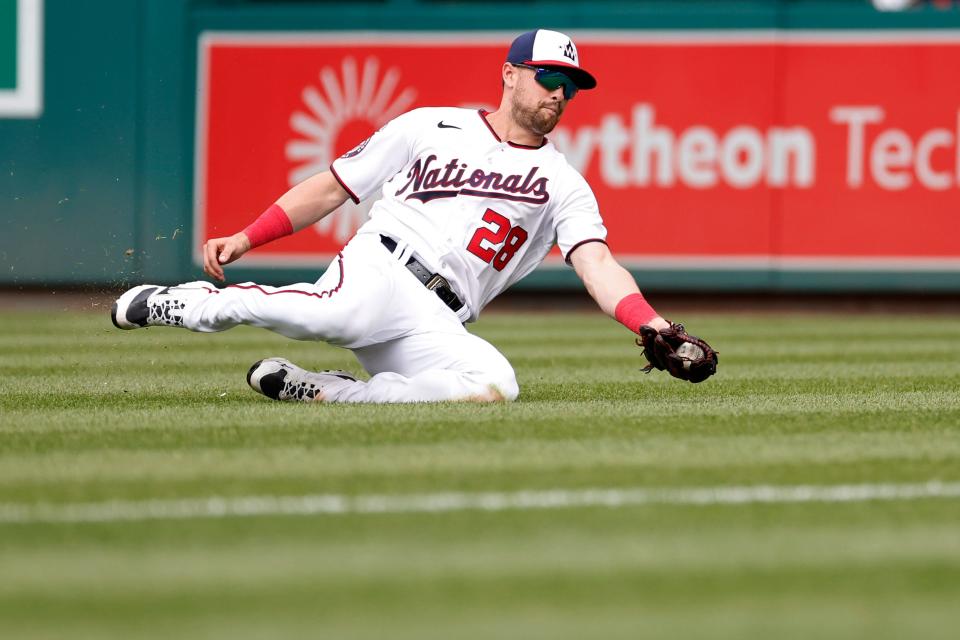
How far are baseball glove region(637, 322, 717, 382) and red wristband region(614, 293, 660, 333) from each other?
0.12 metres

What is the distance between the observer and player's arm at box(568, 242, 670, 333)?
519cm

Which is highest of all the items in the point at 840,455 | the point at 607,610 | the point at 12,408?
the point at 607,610

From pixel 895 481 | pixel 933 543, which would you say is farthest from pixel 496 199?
pixel 933 543

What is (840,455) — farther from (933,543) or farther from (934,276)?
(934,276)

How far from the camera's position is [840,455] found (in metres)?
4.25

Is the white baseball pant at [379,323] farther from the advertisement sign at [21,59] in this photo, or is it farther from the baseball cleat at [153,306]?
the advertisement sign at [21,59]

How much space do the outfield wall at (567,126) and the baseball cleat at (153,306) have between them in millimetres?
6142

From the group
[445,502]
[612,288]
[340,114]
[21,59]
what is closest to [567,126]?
[340,114]

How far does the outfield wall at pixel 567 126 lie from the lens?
11.6 meters

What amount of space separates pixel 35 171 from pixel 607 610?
10.3 m

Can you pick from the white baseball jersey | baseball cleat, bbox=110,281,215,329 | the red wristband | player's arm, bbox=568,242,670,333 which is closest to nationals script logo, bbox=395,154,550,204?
the white baseball jersey

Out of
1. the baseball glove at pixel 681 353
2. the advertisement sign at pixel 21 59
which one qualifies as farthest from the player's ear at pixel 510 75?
the advertisement sign at pixel 21 59

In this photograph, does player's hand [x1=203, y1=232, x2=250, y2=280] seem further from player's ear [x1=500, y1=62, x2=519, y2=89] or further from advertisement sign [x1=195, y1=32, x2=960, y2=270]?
advertisement sign [x1=195, y1=32, x2=960, y2=270]

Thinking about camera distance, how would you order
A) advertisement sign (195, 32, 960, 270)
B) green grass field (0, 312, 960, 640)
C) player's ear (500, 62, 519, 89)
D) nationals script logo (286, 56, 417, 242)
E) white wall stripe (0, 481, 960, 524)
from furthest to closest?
nationals script logo (286, 56, 417, 242)
advertisement sign (195, 32, 960, 270)
player's ear (500, 62, 519, 89)
white wall stripe (0, 481, 960, 524)
green grass field (0, 312, 960, 640)
